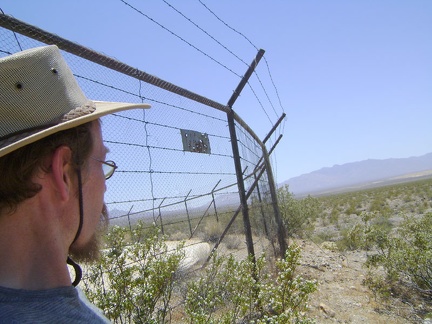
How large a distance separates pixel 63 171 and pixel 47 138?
0.09 metres

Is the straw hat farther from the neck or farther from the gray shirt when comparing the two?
the gray shirt

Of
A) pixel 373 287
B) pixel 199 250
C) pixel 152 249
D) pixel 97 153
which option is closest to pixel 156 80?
pixel 152 249

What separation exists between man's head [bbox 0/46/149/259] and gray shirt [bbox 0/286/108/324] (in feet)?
0.56

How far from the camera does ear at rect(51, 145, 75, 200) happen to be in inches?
37.9

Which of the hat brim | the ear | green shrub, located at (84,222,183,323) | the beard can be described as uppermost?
the hat brim

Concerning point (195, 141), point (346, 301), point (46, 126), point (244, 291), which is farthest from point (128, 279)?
point (346, 301)

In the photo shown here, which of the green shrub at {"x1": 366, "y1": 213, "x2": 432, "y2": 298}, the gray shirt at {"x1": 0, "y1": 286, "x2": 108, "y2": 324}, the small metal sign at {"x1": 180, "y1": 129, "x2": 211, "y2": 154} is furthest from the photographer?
the green shrub at {"x1": 366, "y1": 213, "x2": 432, "y2": 298}

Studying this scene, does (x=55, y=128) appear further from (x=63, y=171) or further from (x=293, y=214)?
(x=293, y=214)

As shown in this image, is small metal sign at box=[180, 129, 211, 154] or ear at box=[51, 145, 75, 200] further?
small metal sign at box=[180, 129, 211, 154]

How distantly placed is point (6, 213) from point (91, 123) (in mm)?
349

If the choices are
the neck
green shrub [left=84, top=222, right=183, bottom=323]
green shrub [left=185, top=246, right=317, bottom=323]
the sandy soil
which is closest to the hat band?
the neck

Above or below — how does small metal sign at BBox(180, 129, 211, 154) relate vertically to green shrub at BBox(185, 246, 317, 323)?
above

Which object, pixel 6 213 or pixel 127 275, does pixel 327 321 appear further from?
pixel 6 213

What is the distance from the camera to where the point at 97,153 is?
1.15m
